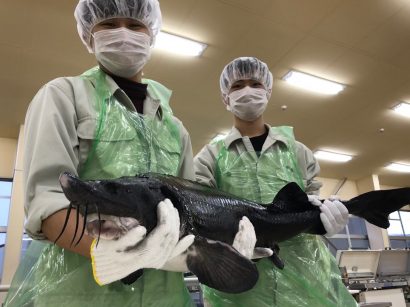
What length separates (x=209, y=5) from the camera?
367 cm

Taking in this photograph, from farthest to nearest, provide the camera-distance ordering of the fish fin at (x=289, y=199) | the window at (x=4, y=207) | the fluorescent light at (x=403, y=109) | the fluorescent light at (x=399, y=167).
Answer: the fluorescent light at (x=399, y=167) < the fluorescent light at (x=403, y=109) < the window at (x=4, y=207) < the fish fin at (x=289, y=199)

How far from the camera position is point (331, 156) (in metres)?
8.45

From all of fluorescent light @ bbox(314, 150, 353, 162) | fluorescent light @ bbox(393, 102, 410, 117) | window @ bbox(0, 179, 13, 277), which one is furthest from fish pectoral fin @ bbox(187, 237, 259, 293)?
fluorescent light @ bbox(314, 150, 353, 162)

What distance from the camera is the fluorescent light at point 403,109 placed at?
619 centimetres

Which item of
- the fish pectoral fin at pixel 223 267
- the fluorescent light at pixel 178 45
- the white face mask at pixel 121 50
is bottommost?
the fish pectoral fin at pixel 223 267

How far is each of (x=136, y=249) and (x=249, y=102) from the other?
4.29ft

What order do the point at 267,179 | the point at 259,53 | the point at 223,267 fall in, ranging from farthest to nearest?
the point at 259,53 → the point at 267,179 → the point at 223,267

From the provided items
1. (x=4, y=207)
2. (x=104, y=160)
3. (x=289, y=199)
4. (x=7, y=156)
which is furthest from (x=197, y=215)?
(x=7, y=156)

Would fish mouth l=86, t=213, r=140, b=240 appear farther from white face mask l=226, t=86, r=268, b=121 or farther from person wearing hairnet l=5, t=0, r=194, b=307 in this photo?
white face mask l=226, t=86, r=268, b=121

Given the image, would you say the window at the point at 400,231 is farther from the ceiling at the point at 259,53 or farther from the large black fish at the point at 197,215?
the large black fish at the point at 197,215

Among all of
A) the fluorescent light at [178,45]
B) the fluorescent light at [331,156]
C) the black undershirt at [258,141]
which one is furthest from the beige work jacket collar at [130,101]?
the fluorescent light at [331,156]

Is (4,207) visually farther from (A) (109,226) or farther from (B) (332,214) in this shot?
(A) (109,226)

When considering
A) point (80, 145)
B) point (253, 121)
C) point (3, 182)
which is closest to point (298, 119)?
point (253, 121)

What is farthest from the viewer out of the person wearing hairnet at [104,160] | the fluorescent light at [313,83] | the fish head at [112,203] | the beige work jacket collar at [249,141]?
the fluorescent light at [313,83]
